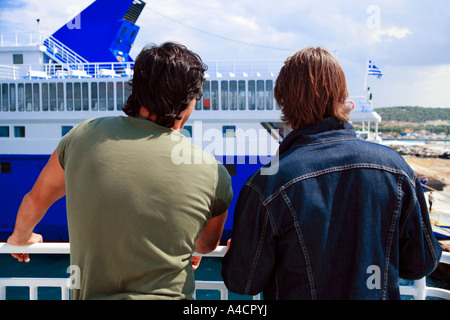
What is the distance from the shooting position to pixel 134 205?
122 centimetres

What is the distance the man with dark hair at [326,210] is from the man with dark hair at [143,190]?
23 cm

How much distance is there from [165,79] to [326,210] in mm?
759

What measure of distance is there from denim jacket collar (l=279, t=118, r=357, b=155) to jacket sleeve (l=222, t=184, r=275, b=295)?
0.26m

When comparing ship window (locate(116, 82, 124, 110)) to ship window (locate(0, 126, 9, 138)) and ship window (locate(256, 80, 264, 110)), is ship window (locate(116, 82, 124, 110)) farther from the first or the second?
ship window (locate(256, 80, 264, 110))

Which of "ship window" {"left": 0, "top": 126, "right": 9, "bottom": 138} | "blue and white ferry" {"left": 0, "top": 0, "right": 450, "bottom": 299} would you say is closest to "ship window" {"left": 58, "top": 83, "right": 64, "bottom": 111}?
"blue and white ferry" {"left": 0, "top": 0, "right": 450, "bottom": 299}

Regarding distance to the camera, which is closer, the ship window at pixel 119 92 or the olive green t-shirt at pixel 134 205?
the olive green t-shirt at pixel 134 205

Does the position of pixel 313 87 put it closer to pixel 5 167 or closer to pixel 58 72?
pixel 5 167

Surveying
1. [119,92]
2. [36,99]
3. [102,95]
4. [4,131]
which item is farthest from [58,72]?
[4,131]

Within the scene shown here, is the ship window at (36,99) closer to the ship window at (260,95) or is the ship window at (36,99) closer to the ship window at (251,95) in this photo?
the ship window at (251,95)

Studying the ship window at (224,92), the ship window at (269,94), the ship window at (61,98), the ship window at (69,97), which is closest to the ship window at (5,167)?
the ship window at (61,98)

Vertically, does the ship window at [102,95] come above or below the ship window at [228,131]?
above

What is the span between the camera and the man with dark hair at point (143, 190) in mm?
1234
